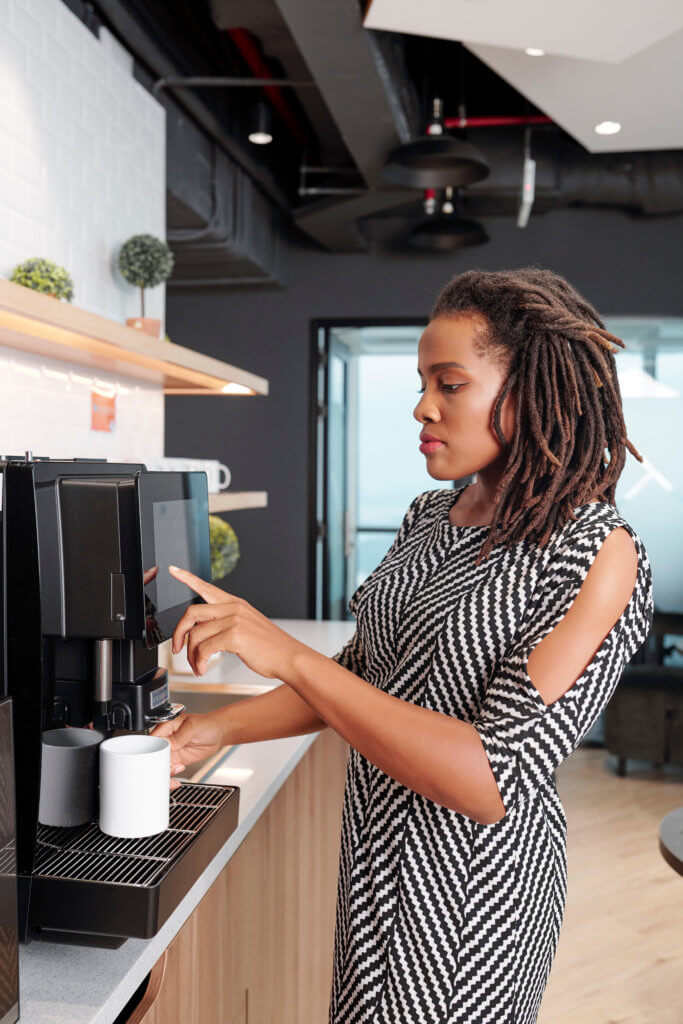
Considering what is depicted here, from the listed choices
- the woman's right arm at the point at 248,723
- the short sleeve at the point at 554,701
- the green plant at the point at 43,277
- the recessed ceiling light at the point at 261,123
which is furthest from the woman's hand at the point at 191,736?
the recessed ceiling light at the point at 261,123

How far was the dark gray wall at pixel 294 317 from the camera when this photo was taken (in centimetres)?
463

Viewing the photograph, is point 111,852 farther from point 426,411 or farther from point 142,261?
point 142,261

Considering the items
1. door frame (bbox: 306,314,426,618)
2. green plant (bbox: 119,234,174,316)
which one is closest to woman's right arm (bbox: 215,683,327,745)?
green plant (bbox: 119,234,174,316)

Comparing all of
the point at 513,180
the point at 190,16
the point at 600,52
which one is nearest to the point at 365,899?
the point at 600,52

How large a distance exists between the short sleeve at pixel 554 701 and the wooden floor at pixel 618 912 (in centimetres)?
187

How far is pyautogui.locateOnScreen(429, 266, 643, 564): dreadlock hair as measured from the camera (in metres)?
1.07

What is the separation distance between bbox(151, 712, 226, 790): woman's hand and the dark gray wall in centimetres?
363

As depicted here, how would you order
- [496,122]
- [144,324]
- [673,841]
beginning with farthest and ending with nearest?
[496,122] < [144,324] < [673,841]

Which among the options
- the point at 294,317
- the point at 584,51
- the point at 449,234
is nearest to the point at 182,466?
the point at 584,51

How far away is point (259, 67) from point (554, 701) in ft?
9.73

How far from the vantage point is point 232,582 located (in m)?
5.05

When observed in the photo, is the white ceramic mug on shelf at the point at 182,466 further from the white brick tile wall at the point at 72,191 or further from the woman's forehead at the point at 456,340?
the woman's forehead at the point at 456,340

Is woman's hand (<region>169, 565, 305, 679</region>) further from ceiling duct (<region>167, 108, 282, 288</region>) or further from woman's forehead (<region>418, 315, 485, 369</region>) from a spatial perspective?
ceiling duct (<region>167, 108, 282, 288</region>)

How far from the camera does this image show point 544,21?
2.23 m
